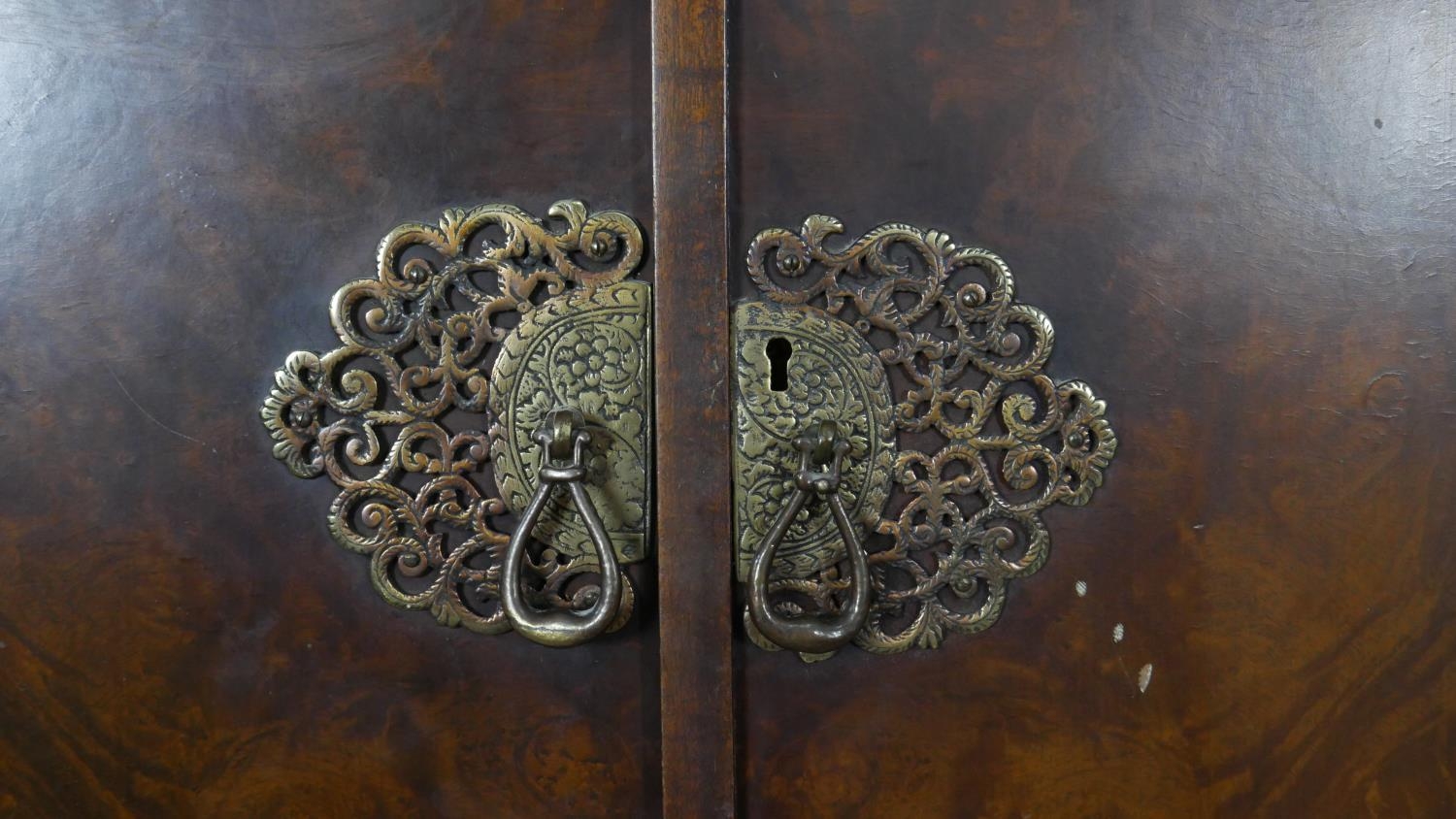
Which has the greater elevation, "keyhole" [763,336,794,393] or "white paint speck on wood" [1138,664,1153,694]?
"keyhole" [763,336,794,393]

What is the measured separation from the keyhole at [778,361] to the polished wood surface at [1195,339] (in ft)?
0.22

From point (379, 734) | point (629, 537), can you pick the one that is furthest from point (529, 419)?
point (379, 734)

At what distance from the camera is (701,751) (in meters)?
0.60

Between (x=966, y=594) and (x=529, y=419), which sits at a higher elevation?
(x=529, y=419)

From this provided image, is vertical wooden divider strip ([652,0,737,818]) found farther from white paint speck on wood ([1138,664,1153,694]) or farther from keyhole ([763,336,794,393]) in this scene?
white paint speck on wood ([1138,664,1153,694])

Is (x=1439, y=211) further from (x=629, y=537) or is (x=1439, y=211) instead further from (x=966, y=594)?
(x=629, y=537)

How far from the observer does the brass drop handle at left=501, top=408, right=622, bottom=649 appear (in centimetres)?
56

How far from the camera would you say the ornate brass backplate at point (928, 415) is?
1.93ft

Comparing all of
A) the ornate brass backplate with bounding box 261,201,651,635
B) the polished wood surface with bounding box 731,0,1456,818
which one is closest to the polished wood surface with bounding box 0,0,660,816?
the ornate brass backplate with bounding box 261,201,651,635

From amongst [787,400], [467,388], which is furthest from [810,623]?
[467,388]

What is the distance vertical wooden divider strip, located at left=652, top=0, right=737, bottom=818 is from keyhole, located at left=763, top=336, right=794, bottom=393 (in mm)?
31

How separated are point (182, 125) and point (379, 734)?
15.0 inches

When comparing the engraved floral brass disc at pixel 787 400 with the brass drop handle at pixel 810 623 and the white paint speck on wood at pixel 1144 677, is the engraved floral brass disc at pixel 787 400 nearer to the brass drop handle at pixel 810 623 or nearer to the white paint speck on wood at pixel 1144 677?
the brass drop handle at pixel 810 623

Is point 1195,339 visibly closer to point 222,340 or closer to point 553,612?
point 553,612
